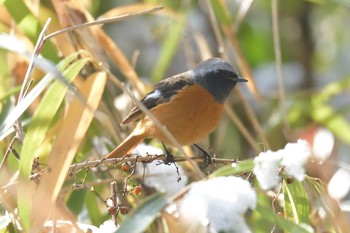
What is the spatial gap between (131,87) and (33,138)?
1.22m

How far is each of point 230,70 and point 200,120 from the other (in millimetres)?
297

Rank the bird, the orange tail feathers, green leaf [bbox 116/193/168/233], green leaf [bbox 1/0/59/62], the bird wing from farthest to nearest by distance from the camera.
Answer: the bird wing, the bird, green leaf [bbox 1/0/59/62], the orange tail feathers, green leaf [bbox 116/193/168/233]

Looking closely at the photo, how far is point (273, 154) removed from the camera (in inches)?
66.5

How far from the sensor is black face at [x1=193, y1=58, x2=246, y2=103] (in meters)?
3.19

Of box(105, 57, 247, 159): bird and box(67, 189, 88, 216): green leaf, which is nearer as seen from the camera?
box(67, 189, 88, 216): green leaf

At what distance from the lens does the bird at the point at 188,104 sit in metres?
2.99

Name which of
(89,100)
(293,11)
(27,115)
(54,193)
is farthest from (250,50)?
(54,193)

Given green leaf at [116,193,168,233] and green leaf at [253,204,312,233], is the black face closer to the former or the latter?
green leaf at [253,204,312,233]

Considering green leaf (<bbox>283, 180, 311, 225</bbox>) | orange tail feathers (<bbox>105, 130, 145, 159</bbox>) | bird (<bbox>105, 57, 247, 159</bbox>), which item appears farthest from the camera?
bird (<bbox>105, 57, 247, 159</bbox>)

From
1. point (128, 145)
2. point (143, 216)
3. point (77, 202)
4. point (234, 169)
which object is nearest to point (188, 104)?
point (128, 145)

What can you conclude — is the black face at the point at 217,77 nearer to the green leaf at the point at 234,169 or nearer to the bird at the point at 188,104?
the bird at the point at 188,104

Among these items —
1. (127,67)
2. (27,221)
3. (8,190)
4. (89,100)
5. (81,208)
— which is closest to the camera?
(27,221)

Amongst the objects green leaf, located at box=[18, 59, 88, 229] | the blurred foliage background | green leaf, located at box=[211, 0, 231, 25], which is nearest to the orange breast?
the blurred foliage background

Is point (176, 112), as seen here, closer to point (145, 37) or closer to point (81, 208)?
point (81, 208)
